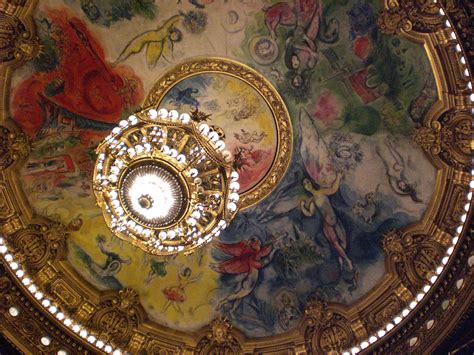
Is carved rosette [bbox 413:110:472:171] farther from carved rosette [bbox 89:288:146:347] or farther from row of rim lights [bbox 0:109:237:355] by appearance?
row of rim lights [bbox 0:109:237:355]

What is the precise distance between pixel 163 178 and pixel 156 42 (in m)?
3.48

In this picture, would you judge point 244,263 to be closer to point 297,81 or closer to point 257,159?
point 257,159

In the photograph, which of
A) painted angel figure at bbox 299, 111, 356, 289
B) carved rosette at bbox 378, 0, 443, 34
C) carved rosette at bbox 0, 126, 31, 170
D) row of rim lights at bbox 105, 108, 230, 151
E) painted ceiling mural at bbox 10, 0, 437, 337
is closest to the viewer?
row of rim lights at bbox 105, 108, 230, 151

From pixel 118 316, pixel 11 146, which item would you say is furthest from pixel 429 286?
pixel 11 146

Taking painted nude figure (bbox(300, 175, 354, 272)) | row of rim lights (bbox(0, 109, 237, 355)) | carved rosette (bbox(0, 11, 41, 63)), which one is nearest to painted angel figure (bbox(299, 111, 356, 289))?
painted nude figure (bbox(300, 175, 354, 272))

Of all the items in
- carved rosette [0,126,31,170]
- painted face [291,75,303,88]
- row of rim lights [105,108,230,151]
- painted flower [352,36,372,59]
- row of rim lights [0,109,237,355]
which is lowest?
row of rim lights [0,109,237,355]

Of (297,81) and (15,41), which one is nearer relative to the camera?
(15,41)

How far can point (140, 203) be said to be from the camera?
9.75 m

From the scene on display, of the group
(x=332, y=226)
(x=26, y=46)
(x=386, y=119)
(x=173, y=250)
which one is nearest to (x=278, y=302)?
(x=332, y=226)

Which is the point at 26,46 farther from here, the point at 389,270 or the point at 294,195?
the point at 389,270

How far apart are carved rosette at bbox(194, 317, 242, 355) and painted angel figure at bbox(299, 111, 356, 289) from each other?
9.18ft

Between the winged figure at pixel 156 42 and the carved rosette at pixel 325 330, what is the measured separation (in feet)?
19.7

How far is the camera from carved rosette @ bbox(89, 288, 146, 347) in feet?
40.4

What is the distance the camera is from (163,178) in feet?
32.3
